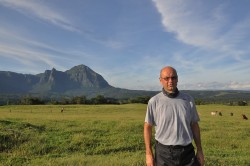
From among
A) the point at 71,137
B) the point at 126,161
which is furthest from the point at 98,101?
the point at 126,161

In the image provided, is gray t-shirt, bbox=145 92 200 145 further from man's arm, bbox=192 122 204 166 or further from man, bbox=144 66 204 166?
man's arm, bbox=192 122 204 166

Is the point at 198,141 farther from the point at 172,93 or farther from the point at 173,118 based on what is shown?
the point at 172,93

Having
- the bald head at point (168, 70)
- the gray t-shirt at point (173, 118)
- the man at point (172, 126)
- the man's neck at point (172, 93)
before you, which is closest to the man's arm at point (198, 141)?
the man at point (172, 126)

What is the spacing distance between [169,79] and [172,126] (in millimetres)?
958

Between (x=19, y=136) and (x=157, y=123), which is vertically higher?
(x=157, y=123)

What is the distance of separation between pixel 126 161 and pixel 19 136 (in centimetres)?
852

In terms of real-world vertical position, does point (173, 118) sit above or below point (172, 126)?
above

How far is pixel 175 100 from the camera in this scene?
23.3ft

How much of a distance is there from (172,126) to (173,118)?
0.16 metres

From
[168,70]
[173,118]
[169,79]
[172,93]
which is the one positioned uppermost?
[168,70]

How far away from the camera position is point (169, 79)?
277 inches

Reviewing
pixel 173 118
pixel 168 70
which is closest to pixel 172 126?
pixel 173 118

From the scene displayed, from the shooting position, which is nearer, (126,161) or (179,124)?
(179,124)

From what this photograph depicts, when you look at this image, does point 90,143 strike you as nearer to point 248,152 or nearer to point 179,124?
point 248,152
